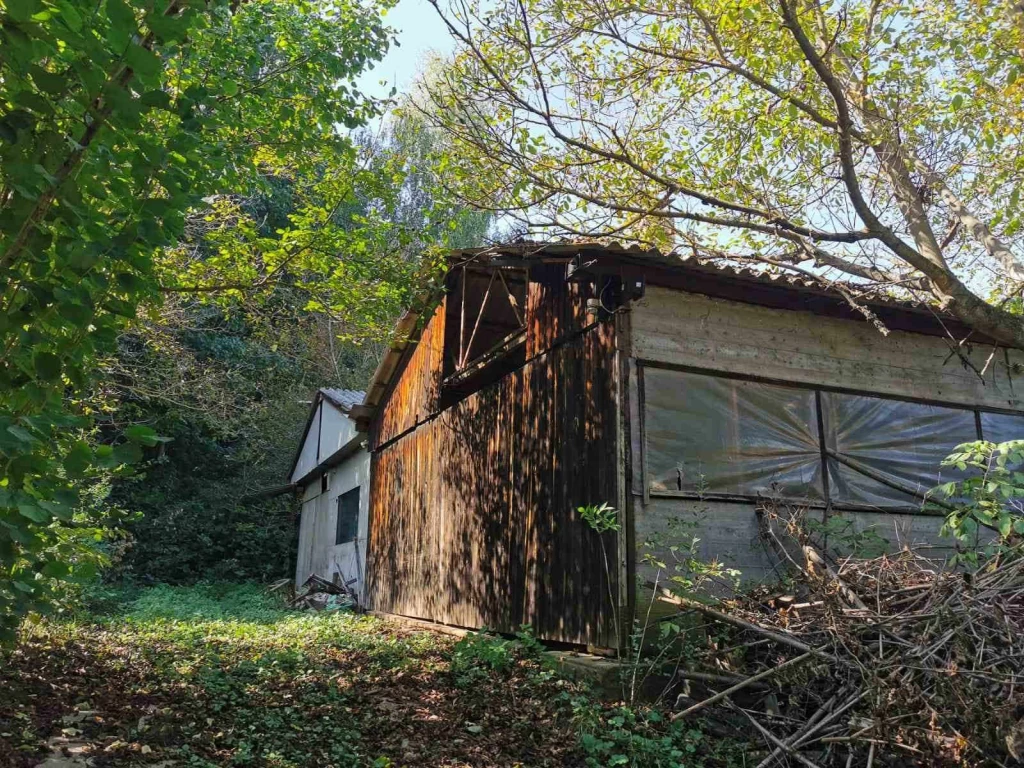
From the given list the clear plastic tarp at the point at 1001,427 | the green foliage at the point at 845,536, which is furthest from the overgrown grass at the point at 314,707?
the clear plastic tarp at the point at 1001,427

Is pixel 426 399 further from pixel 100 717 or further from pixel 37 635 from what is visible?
pixel 100 717

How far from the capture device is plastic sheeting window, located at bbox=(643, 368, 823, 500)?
6656mm

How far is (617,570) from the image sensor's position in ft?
20.3

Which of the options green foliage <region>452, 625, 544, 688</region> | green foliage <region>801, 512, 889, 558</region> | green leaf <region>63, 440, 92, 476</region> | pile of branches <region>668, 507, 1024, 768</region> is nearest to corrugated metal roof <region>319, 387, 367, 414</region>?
green foliage <region>452, 625, 544, 688</region>

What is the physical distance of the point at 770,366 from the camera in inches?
287

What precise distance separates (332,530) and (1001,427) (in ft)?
44.2

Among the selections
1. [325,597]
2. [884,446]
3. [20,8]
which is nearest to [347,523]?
[325,597]

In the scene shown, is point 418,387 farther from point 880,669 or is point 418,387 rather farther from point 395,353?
point 880,669

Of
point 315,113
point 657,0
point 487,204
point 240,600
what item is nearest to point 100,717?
point 487,204

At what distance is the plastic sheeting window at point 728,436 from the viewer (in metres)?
6.66

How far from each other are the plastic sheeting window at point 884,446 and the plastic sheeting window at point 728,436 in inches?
10.6

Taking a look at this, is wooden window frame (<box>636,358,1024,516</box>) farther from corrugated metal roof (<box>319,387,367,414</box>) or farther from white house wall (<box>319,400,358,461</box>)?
white house wall (<box>319,400,358,461</box>)

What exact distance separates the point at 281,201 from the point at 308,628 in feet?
48.0

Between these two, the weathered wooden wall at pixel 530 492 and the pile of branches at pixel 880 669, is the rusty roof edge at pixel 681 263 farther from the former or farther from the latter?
the pile of branches at pixel 880 669
